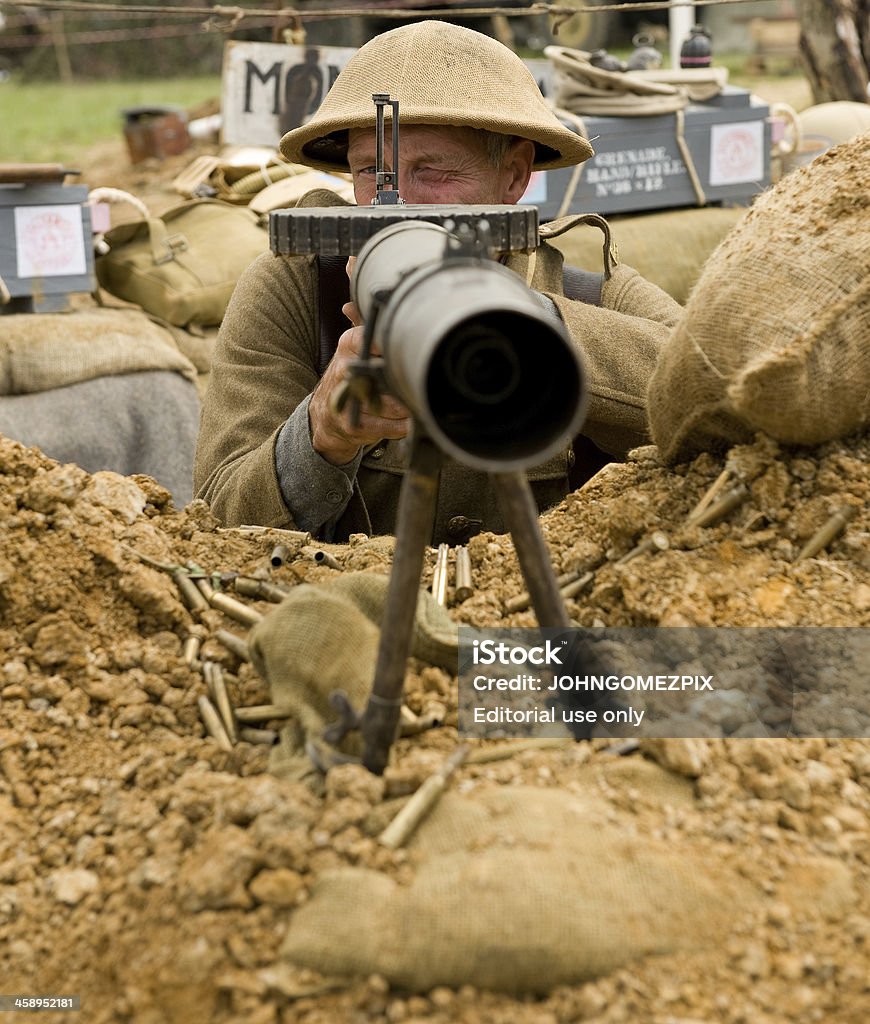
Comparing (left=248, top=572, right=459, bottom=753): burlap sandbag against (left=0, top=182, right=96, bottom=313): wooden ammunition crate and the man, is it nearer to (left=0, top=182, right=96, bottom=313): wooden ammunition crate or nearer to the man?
the man

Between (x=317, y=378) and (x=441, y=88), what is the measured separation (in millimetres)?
680

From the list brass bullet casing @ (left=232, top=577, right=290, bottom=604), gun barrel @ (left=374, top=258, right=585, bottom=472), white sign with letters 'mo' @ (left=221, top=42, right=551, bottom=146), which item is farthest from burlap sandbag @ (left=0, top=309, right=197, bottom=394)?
gun barrel @ (left=374, top=258, right=585, bottom=472)

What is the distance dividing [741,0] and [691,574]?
3023mm

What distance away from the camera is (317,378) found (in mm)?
2746

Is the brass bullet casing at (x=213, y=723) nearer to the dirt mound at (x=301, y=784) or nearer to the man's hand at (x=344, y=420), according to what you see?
the dirt mound at (x=301, y=784)

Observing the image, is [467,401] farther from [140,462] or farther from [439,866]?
[140,462]

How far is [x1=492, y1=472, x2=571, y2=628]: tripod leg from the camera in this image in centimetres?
130

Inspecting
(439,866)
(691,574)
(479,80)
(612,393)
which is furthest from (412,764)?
(479,80)

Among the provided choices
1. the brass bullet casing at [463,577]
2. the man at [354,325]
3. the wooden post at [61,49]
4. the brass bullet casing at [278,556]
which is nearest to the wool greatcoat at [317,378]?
the man at [354,325]

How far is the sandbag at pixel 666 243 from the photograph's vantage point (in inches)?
215

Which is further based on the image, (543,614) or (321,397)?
(321,397)

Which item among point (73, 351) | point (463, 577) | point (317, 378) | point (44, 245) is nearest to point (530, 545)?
point (463, 577)

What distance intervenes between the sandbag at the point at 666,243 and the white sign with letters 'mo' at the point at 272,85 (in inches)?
49.9

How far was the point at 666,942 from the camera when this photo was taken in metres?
1.18
